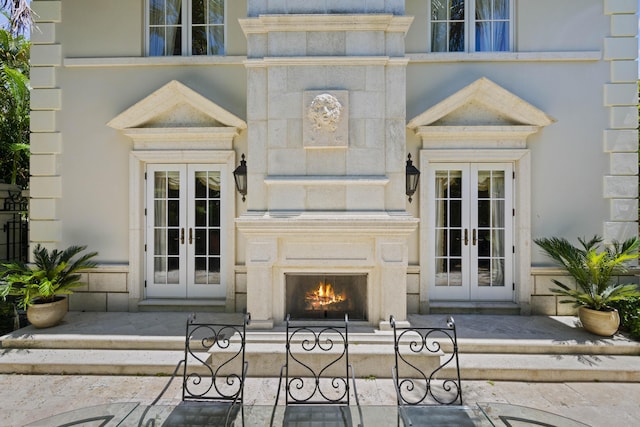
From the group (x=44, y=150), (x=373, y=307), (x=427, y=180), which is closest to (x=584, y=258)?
(x=427, y=180)

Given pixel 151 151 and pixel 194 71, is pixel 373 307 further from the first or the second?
pixel 194 71

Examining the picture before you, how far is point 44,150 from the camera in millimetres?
5945

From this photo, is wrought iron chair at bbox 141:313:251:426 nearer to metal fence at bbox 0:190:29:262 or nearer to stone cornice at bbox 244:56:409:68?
stone cornice at bbox 244:56:409:68

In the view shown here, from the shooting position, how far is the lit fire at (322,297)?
4781 mm

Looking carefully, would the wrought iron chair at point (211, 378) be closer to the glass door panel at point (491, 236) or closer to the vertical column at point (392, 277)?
the vertical column at point (392, 277)

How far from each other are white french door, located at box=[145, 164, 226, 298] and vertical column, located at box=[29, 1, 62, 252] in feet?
5.49

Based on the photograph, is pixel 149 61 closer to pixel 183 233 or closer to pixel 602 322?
pixel 183 233

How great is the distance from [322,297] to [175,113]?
4093 mm

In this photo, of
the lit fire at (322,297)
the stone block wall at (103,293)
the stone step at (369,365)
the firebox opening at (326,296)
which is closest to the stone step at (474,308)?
the stone step at (369,365)

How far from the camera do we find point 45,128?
595 cm

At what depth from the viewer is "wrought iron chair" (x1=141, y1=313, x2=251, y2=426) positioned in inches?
109

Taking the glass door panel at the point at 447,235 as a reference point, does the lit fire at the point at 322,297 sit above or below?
below

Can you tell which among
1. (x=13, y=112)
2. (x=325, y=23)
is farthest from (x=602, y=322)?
(x=13, y=112)

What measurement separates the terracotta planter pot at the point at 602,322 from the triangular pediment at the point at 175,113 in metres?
6.13
